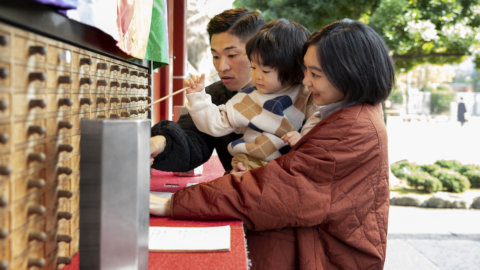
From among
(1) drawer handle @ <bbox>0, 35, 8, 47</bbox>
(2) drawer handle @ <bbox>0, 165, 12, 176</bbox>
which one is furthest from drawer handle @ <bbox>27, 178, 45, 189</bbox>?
(1) drawer handle @ <bbox>0, 35, 8, 47</bbox>

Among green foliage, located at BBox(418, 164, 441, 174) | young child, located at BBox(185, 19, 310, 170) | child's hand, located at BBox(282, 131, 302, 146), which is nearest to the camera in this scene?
child's hand, located at BBox(282, 131, 302, 146)

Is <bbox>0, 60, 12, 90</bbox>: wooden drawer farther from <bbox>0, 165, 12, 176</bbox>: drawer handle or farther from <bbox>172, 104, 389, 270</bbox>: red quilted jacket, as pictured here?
<bbox>172, 104, 389, 270</bbox>: red quilted jacket

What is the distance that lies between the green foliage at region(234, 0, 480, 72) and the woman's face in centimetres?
659

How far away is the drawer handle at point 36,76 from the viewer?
78cm

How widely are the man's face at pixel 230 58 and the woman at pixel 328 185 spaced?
544 mm

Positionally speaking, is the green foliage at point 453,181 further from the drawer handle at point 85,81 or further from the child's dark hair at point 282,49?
the drawer handle at point 85,81

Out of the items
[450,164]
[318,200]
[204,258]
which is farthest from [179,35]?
[450,164]

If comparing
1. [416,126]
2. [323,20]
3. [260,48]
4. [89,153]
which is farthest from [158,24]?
[416,126]

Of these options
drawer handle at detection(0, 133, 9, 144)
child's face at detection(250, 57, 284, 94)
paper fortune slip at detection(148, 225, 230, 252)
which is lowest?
paper fortune slip at detection(148, 225, 230, 252)

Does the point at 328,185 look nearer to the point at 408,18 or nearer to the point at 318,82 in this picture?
the point at 318,82

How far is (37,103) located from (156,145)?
96 centimetres

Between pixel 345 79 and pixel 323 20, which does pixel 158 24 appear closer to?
pixel 345 79

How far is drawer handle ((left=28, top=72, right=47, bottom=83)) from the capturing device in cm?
78

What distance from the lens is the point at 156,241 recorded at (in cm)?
121
